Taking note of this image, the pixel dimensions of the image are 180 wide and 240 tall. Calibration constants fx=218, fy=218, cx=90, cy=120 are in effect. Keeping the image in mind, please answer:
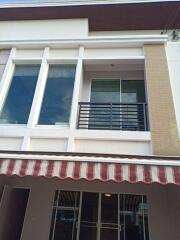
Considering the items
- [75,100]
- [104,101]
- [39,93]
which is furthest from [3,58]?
[104,101]

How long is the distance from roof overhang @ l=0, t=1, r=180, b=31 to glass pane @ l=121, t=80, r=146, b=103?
443 cm

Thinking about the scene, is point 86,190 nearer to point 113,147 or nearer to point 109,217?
point 109,217

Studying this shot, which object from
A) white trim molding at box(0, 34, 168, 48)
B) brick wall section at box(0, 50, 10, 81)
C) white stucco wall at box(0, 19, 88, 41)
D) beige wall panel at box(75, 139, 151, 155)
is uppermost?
white stucco wall at box(0, 19, 88, 41)

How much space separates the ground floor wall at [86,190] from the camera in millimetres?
8016

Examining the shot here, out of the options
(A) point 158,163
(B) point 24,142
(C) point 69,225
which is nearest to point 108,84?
(B) point 24,142

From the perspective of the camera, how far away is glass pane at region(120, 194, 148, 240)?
828 centimetres

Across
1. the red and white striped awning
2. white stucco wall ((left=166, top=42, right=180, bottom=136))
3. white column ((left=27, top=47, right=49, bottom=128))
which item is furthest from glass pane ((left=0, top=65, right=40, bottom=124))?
white stucco wall ((left=166, top=42, right=180, bottom=136))

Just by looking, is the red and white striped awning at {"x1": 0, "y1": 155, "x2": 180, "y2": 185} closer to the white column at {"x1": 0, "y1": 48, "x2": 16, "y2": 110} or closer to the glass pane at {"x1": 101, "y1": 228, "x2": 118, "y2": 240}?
the glass pane at {"x1": 101, "y1": 228, "x2": 118, "y2": 240}

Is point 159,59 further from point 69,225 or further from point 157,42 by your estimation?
point 69,225

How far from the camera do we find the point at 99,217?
8680 millimetres

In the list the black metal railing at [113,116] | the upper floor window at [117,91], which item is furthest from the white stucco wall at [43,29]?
the black metal railing at [113,116]

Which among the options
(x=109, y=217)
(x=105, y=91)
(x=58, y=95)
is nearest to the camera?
(x=109, y=217)

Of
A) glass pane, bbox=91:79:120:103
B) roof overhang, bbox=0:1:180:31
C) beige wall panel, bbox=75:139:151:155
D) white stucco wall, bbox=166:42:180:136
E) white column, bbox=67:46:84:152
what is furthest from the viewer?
roof overhang, bbox=0:1:180:31

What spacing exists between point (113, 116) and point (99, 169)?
11.4 feet
